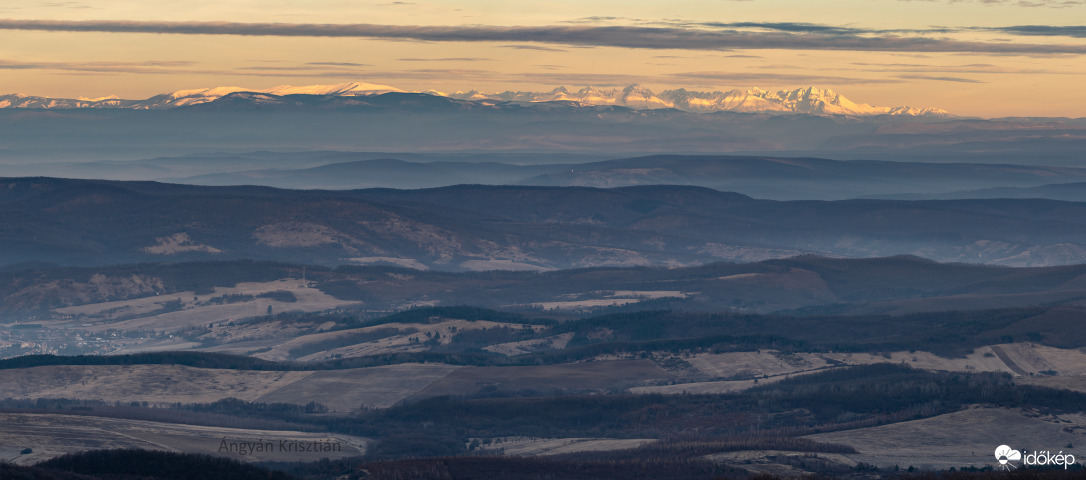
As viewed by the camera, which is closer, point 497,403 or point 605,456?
point 605,456

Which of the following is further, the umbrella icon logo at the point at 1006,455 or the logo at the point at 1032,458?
the umbrella icon logo at the point at 1006,455

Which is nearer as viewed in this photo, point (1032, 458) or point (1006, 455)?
point (1032, 458)

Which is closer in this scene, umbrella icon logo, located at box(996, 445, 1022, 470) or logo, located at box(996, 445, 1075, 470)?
logo, located at box(996, 445, 1075, 470)

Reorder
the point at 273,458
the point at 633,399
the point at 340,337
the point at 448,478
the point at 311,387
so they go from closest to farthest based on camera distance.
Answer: the point at 448,478
the point at 273,458
the point at 633,399
the point at 311,387
the point at 340,337

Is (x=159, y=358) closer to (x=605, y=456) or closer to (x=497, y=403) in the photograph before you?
(x=497, y=403)

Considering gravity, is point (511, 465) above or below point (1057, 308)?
below

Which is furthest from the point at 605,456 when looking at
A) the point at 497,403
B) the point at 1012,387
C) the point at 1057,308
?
the point at 1057,308
